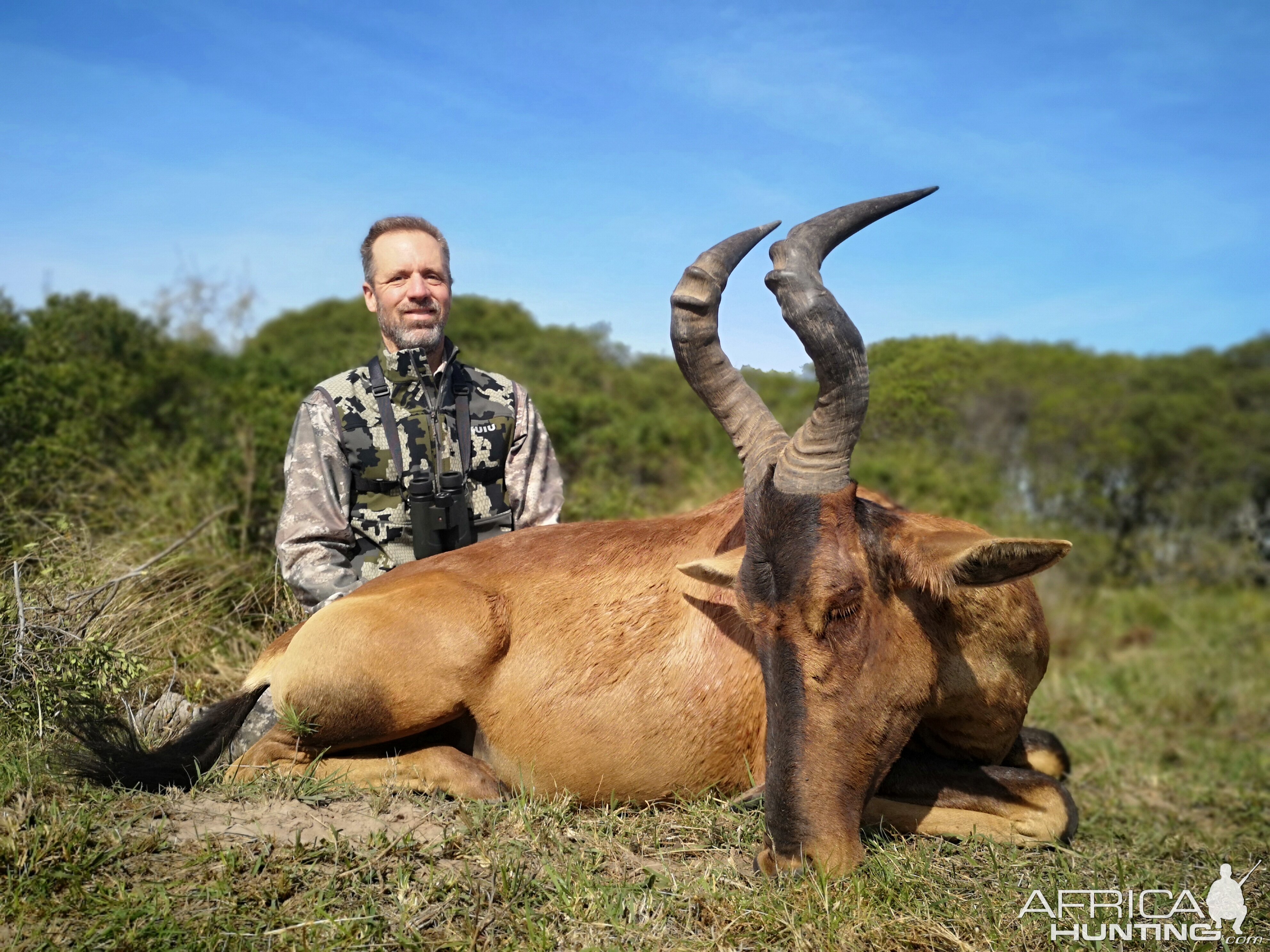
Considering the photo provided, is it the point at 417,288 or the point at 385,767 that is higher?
the point at 417,288

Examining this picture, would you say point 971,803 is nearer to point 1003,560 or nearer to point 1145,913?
point 1145,913

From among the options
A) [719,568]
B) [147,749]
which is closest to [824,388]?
[719,568]

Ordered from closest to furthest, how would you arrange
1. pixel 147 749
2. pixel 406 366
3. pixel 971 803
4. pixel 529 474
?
1. pixel 971 803
2. pixel 147 749
3. pixel 406 366
4. pixel 529 474

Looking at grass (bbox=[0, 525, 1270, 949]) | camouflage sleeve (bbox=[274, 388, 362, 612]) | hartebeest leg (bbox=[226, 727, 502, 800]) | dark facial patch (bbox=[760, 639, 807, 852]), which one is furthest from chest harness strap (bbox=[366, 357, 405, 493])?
dark facial patch (bbox=[760, 639, 807, 852])

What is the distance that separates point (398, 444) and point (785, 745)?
308cm

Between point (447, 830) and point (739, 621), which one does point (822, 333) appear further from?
point (447, 830)

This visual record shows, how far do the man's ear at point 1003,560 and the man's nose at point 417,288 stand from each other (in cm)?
365

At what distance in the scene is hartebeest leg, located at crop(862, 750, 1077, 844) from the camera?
Answer: 4539mm

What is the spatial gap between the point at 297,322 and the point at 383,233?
73.5 feet

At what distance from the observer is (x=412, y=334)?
608 cm

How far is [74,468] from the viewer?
8.13 meters

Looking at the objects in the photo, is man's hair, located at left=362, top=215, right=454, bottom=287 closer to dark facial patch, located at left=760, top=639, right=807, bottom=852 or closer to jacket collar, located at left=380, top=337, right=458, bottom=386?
jacket collar, located at left=380, top=337, right=458, bottom=386

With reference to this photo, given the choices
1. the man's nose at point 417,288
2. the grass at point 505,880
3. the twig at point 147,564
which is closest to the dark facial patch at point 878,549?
the grass at point 505,880

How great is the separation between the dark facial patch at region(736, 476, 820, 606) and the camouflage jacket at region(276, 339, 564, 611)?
1.81 metres
